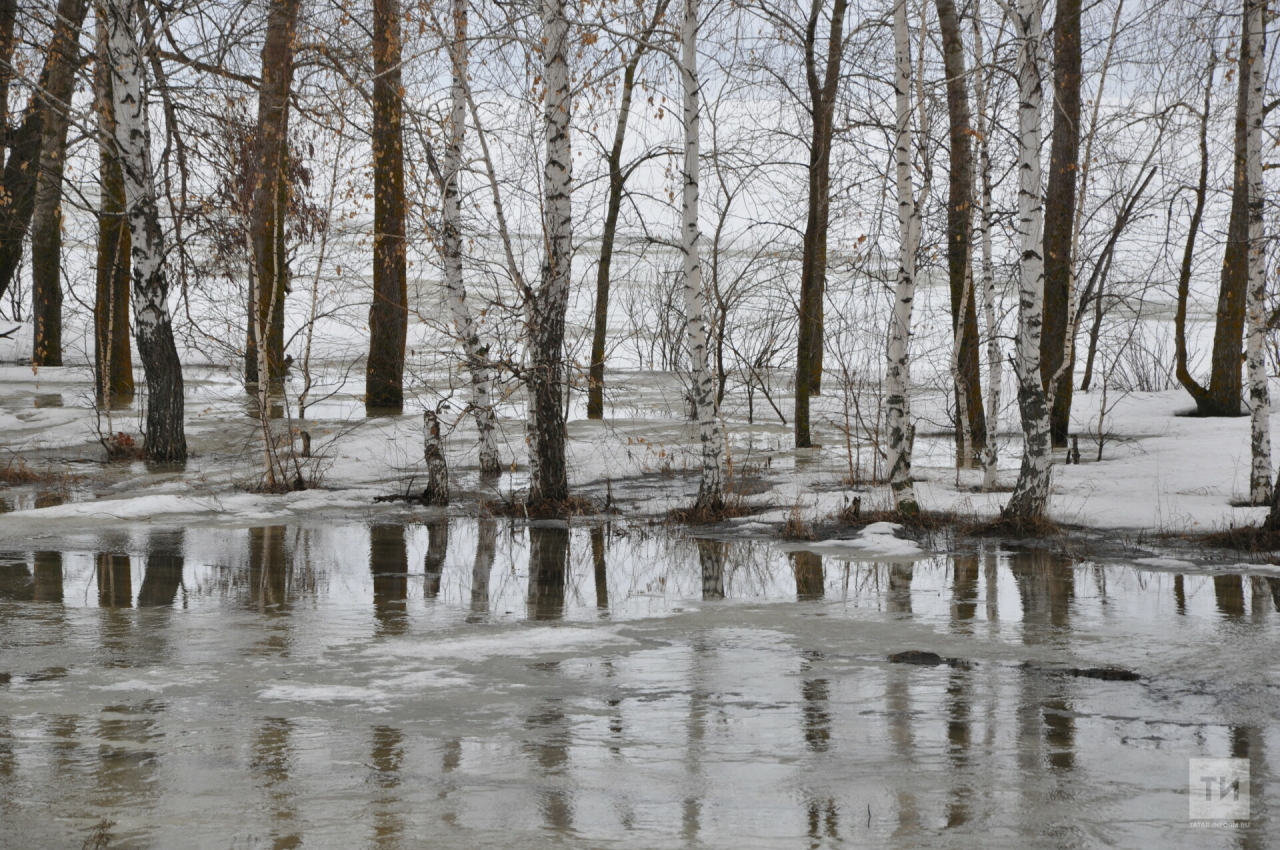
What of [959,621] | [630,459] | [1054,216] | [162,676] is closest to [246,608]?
[162,676]

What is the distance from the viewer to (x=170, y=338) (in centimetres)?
1509

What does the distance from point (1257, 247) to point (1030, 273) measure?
2.27 m

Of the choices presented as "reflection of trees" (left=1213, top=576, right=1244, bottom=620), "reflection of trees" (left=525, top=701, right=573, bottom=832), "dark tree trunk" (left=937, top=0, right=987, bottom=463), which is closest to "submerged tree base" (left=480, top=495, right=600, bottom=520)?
"dark tree trunk" (left=937, top=0, right=987, bottom=463)

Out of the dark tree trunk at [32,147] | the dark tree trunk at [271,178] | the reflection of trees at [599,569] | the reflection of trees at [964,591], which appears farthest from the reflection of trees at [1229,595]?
the dark tree trunk at [32,147]

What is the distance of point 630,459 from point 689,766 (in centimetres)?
1091

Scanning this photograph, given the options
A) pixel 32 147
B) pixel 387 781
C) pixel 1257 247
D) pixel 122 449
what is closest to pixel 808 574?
pixel 387 781

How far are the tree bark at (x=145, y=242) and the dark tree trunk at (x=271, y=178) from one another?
116cm

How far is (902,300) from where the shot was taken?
37.6ft

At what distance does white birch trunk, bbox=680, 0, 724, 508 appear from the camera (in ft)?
36.3

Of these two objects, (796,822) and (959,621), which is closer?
(796,822)

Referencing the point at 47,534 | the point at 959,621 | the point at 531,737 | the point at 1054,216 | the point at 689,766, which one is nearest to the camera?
the point at 689,766

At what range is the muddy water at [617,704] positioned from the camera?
13.4 feet

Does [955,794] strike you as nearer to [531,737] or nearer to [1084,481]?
[531,737]

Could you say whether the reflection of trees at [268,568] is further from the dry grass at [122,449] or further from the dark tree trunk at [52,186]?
the dark tree trunk at [52,186]
